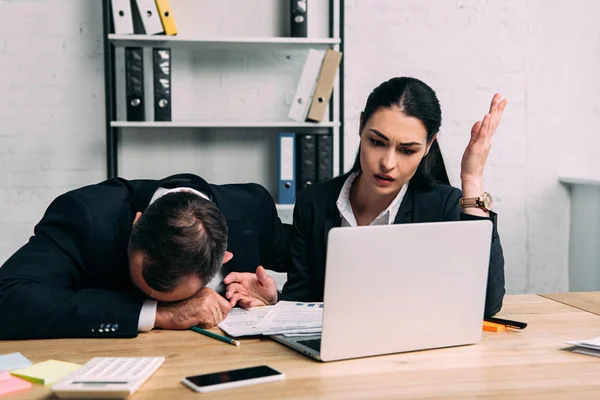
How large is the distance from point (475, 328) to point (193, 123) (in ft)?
6.39

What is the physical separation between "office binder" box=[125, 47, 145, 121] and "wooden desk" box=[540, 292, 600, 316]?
1891 mm

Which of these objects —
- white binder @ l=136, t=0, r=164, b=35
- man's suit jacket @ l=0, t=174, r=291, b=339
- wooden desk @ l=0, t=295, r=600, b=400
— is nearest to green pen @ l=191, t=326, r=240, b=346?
wooden desk @ l=0, t=295, r=600, b=400

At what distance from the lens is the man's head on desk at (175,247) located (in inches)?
50.8

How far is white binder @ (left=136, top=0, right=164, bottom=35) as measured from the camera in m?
2.84

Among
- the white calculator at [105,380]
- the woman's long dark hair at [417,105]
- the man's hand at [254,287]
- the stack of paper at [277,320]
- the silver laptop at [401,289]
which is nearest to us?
the white calculator at [105,380]

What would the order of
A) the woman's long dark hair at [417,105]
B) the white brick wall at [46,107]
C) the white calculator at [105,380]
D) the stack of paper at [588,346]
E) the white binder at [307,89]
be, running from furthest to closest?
the white brick wall at [46,107] → the white binder at [307,89] → the woman's long dark hair at [417,105] → the stack of paper at [588,346] → the white calculator at [105,380]

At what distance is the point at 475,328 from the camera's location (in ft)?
4.01

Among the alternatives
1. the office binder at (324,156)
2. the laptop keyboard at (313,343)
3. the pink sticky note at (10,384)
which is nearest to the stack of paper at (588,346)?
the laptop keyboard at (313,343)

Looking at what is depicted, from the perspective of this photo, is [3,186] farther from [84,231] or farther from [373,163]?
[373,163]

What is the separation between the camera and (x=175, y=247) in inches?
50.7

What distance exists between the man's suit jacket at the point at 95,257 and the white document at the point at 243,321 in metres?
0.18

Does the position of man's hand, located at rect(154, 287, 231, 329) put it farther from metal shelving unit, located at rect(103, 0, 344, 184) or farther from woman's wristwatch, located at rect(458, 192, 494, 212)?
metal shelving unit, located at rect(103, 0, 344, 184)

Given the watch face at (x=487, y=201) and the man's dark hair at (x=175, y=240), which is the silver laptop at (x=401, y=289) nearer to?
the man's dark hair at (x=175, y=240)

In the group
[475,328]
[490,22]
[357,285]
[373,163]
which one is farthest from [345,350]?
[490,22]
